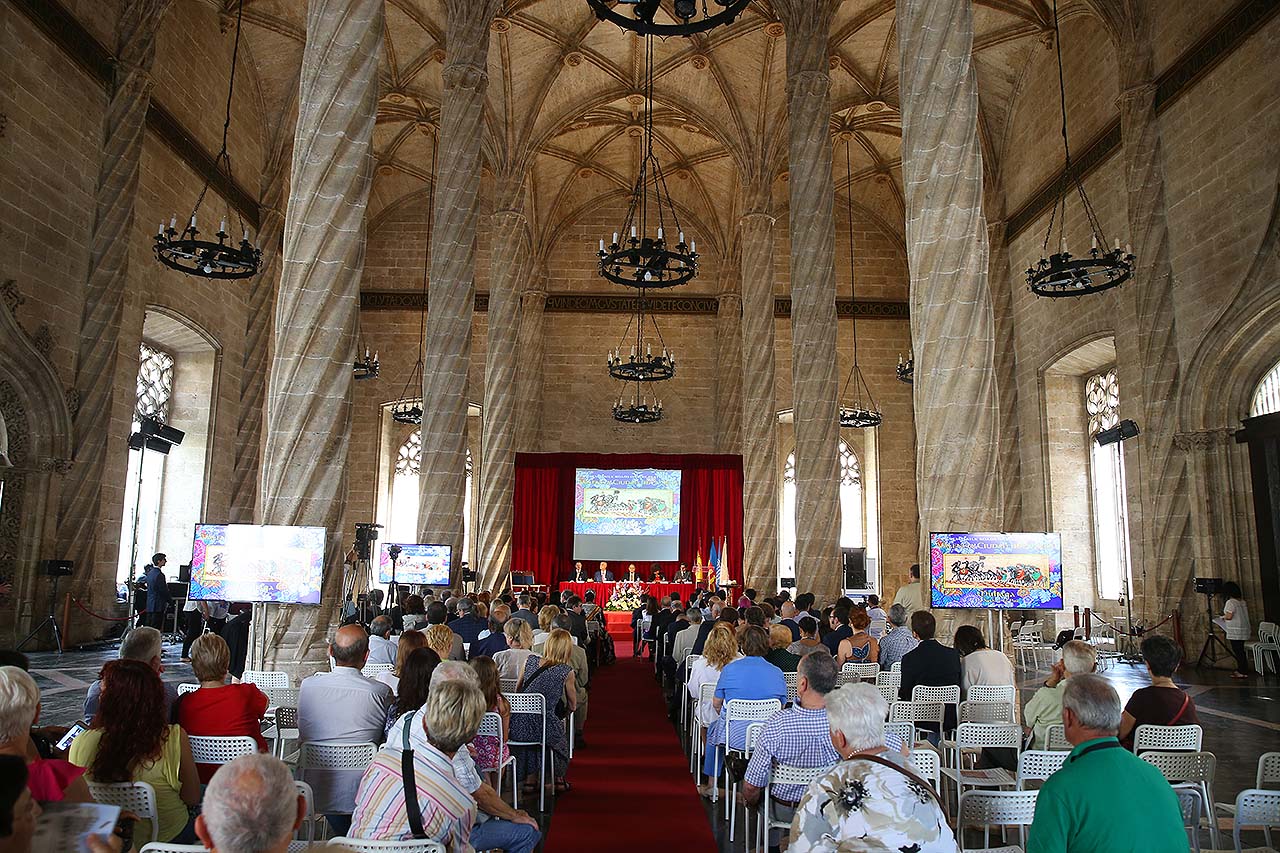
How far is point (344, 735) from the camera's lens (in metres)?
4.06

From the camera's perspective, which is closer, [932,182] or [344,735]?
[344,735]

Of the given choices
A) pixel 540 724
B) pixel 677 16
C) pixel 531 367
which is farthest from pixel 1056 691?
pixel 531 367

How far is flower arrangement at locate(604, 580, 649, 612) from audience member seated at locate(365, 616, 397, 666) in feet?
38.2

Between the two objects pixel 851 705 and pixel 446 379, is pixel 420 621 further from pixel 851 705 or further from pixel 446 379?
pixel 851 705

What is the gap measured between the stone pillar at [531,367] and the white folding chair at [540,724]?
17317mm

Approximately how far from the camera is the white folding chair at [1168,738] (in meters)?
4.04

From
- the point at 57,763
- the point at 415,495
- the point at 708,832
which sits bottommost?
the point at 708,832

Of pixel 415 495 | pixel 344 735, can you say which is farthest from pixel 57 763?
pixel 415 495

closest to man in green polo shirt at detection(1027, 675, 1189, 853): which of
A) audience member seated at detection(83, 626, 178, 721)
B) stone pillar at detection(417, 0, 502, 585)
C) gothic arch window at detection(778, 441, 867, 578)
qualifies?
audience member seated at detection(83, 626, 178, 721)

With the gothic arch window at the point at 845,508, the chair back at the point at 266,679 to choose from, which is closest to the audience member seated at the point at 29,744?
the chair back at the point at 266,679

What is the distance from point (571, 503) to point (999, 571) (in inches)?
651

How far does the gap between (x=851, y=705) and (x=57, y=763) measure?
217cm

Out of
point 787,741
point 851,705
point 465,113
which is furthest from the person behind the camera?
point 465,113

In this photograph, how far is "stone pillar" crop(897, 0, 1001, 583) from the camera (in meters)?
7.32
